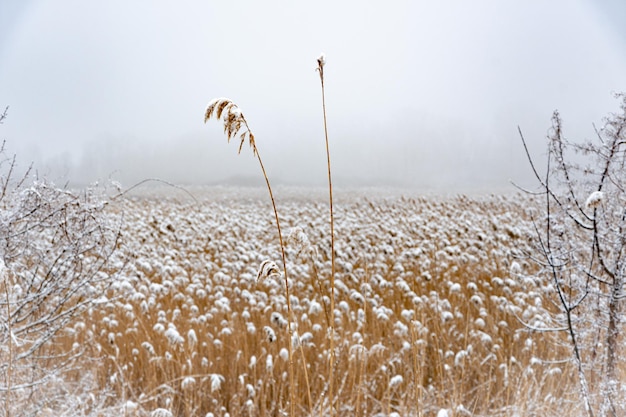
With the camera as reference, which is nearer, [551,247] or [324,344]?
[551,247]

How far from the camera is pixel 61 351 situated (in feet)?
18.3

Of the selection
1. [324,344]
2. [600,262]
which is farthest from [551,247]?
[324,344]

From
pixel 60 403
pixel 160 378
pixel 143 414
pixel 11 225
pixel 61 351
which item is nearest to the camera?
pixel 11 225

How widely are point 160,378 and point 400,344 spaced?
2.20 meters

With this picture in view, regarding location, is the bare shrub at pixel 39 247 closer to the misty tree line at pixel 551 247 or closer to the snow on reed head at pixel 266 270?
the misty tree line at pixel 551 247

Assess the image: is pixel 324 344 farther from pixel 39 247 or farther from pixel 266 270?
pixel 266 270

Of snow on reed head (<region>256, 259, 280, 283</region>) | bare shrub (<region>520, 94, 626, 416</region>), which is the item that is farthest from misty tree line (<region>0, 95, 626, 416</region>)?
snow on reed head (<region>256, 259, 280, 283</region>)

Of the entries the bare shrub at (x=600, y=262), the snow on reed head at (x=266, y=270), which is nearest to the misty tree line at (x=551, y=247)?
the bare shrub at (x=600, y=262)

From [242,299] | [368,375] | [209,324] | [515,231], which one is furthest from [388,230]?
[368,375]

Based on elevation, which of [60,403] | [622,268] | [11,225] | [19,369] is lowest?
[60,403]

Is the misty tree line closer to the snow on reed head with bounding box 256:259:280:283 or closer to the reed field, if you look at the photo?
the reed field

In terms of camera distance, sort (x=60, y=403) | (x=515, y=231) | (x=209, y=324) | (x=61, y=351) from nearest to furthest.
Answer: (x=60, y=403) → (x=61, y=351) → (x=209, y=324) → (x=515, y=231)

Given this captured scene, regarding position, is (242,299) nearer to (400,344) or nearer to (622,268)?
(400,344)

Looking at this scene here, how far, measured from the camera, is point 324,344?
504 cm
